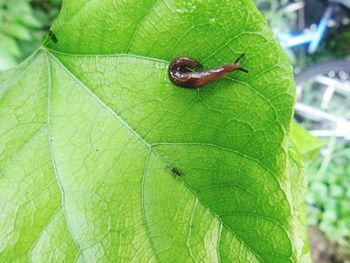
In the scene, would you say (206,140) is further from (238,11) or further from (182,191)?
(238,11)

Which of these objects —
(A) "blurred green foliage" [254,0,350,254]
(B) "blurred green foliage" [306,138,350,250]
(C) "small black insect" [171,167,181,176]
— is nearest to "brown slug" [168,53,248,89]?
(C) "small black insect" [171,167,181,176]

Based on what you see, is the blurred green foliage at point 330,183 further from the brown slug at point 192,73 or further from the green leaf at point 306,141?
the brown slug at point 192,73

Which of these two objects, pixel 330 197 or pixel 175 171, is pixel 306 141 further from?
pixel 330 197

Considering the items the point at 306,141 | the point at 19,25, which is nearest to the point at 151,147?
the point at 306,141

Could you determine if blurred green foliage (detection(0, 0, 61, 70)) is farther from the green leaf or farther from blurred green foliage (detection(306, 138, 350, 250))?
blurred green foliage (detection(306, 138, 350, 250))

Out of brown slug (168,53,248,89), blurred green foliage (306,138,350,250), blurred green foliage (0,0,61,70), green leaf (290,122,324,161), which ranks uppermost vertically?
blurred green foliage (0,0,61,70)

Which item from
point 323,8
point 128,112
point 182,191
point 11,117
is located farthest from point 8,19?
point 323,8
